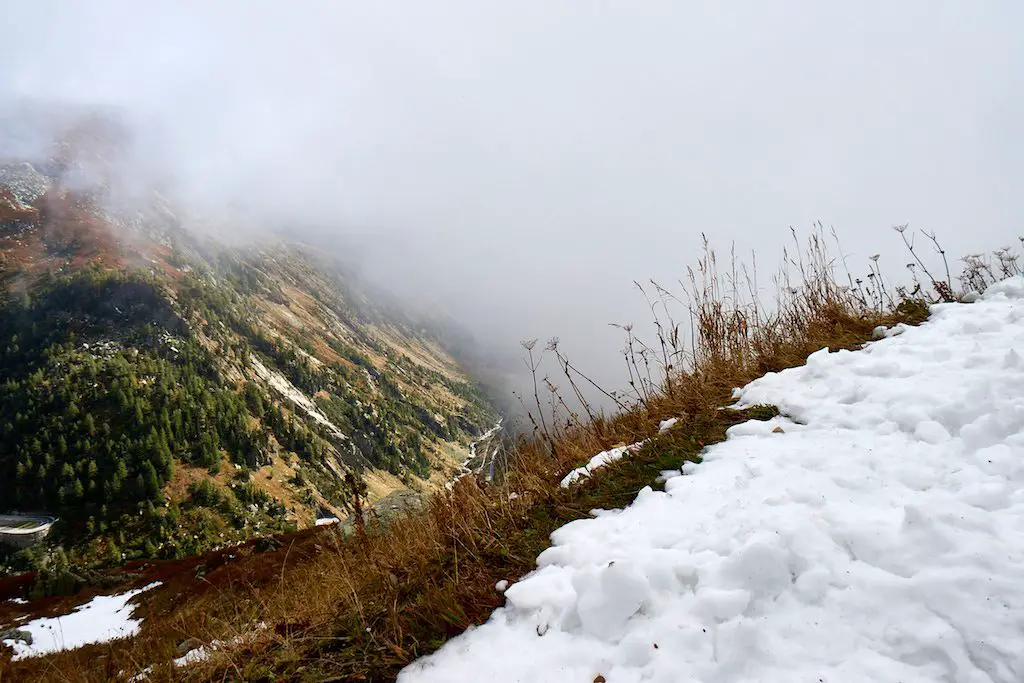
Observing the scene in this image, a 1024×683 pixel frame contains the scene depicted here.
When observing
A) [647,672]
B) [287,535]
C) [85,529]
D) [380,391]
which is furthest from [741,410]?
[380,391]

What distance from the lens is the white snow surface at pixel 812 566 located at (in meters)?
1.86

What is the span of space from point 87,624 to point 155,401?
120 m

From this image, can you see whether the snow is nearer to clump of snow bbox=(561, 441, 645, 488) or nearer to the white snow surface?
clump of snow bbox=(561, 441, 645, 488)

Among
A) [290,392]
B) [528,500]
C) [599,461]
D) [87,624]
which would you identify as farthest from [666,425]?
[290,392]

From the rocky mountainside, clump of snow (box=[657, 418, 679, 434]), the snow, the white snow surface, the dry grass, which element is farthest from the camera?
the rocky mountainside

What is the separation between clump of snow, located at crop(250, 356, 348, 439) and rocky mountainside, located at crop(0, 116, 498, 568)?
0.67 m

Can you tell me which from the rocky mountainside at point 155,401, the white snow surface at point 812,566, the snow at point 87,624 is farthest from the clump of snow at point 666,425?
the rocky mountainside at point 155,401

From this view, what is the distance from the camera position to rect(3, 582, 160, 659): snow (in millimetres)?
14266

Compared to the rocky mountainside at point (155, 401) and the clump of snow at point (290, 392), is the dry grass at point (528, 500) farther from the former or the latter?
the clump of snow at point (290, 392)

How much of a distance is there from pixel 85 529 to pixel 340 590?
12256 cm

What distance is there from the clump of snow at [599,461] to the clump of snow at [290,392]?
15039 cm

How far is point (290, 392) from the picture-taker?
152625mm

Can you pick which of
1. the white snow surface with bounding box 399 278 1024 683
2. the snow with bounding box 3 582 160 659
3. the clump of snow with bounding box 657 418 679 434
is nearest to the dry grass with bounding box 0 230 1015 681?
the clump of snow with bounding box 657 418 679 434

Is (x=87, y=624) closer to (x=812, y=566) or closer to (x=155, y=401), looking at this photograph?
(x=812, y=566)
